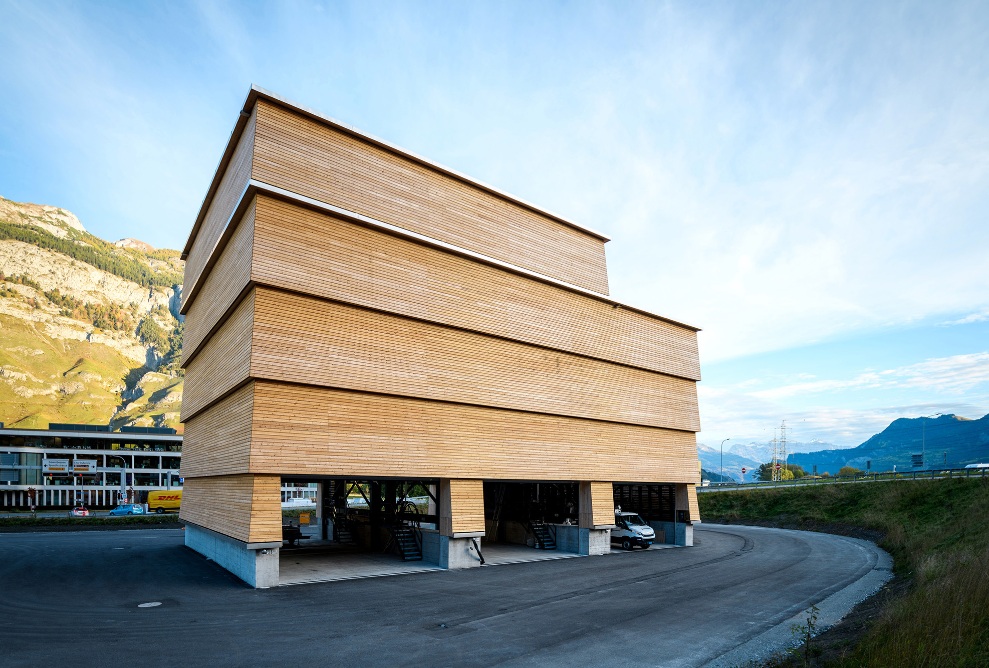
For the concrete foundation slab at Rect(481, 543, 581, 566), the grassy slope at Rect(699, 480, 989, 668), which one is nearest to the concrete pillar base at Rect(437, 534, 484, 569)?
the concrete foundation slab at Rect(481, 543, 581, 566)

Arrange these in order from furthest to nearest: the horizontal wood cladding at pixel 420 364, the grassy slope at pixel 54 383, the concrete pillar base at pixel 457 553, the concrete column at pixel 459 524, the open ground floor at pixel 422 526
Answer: the grassy slope at pixel 54 383, the concrete column at pixel 459 524, the concrete pillar base at pixel 457 553, the horizontal wood cladding at pixel 420 364, the open ground floor at pixel 422 526

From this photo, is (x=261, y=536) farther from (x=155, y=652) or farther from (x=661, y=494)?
(x=661, y=494)

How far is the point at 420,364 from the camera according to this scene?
25.5 meters

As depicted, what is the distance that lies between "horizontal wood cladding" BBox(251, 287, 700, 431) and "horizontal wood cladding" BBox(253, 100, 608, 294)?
4.70 metres

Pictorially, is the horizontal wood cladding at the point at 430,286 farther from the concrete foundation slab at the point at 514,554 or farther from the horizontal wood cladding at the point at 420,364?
the concrete foundation slab at the point at 514,554

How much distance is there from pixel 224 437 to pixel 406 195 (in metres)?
13.2

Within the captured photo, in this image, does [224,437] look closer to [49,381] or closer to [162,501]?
[162,501]

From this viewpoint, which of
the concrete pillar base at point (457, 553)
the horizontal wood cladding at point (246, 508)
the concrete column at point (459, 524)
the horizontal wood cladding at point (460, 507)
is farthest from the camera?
the horizontal wood cladding at point (460, 507)

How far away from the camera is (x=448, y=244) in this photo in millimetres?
27562

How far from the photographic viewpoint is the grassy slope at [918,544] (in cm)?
961

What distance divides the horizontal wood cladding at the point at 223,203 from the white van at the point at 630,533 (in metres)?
27.8

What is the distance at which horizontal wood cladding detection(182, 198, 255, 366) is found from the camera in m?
22.3

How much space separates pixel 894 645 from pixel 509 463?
64.8 feet

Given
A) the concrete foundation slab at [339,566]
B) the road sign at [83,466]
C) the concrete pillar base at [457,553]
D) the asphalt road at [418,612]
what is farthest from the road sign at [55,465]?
the concrete pillar base at [457,553]
